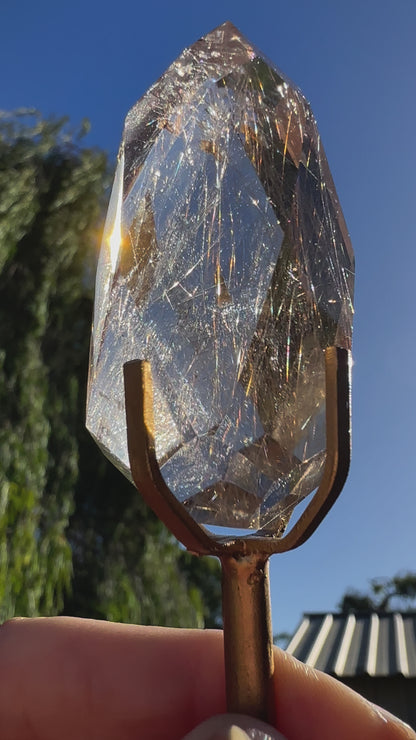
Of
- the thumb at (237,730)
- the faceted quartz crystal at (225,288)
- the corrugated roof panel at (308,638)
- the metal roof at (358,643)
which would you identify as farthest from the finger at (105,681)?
the corrugated roof panel at (308,638)

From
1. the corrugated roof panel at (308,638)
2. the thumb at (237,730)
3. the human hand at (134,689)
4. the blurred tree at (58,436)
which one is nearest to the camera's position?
the thumb at (237,730)

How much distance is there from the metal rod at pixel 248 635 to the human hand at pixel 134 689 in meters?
0.21

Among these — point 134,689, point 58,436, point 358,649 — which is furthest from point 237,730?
point 358,649

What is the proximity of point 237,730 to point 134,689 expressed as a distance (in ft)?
1.09

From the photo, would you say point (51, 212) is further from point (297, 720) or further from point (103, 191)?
point (297, 720)

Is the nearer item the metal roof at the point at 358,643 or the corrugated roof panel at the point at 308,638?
the metal roof at the point at 358,643

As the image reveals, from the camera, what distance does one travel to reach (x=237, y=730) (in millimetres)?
505

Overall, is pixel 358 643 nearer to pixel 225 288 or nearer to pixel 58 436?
pixel 58 436

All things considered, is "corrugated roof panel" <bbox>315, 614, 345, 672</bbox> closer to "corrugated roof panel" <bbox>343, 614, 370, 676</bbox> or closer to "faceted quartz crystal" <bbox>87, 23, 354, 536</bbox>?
"corrugated roof panel" <bbox>343, 614, 370, 676</bbox>

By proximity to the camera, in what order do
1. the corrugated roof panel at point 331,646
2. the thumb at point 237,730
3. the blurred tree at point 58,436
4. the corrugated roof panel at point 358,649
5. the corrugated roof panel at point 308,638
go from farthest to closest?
the corrugated roof panel at point 308,638 → the corrugated roof panel at point 331,646 → the corrugated roof panel at point 358,649 → the blurred tree at point 58,436 → the thumb at point 237,730

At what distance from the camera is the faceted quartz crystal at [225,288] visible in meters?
0.59

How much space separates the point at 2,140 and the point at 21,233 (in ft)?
1.59

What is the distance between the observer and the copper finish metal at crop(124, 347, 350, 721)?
0.52 m

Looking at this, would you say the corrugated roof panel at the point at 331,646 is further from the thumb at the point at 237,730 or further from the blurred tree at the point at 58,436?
the thumb at the point at 237,730
